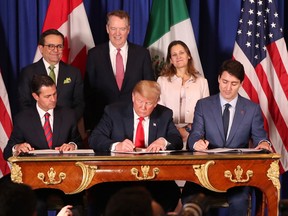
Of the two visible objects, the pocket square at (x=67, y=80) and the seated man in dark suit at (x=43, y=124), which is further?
the pocket square at (x=67, y=80)

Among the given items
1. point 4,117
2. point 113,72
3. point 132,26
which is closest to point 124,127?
point 113,72

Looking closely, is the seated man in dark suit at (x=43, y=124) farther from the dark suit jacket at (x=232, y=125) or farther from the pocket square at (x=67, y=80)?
the dark suit jacket at (x=232, y=125)

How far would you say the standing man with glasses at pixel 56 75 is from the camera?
6402mm

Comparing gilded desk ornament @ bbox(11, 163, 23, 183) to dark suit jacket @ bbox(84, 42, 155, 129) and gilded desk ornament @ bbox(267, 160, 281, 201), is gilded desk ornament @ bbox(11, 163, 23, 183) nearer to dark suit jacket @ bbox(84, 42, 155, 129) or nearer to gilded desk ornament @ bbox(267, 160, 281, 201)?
dark suit jacket @ bbox(84, 42, 155, 129)

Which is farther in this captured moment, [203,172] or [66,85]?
[66,85]

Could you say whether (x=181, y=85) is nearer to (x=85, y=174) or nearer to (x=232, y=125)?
(x=232, y=125)

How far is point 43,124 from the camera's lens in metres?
5.88

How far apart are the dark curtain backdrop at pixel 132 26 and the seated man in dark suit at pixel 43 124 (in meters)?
1.63

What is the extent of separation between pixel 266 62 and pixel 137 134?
7.23ft

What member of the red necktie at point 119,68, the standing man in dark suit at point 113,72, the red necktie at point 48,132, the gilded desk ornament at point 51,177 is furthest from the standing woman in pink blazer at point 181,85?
the gilded desk ornament at point 51,177

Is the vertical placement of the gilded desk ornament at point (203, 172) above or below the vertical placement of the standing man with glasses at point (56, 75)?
below

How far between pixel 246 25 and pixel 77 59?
5.64 ft

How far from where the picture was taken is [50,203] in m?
5.48

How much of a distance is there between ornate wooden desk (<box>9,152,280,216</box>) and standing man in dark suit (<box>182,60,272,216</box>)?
36 cm
